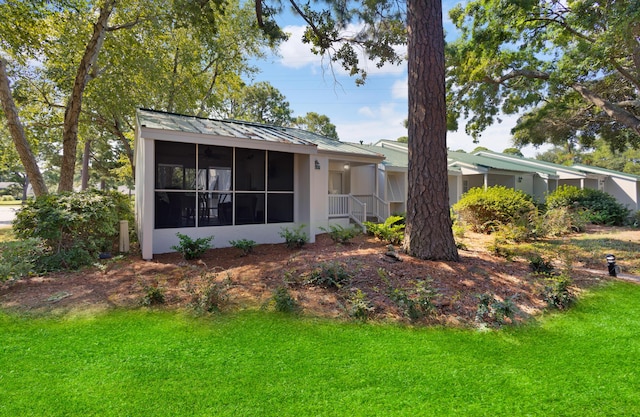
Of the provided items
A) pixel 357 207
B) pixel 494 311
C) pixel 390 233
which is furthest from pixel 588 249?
pixel 357 207

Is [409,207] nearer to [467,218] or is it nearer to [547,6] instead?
[467,218]

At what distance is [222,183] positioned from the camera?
8.56 meters

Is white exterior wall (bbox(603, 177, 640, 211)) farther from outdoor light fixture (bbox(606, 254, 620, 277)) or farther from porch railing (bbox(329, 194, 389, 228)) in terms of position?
outdoor light fixture (bbox(606, 254, 620, 277))

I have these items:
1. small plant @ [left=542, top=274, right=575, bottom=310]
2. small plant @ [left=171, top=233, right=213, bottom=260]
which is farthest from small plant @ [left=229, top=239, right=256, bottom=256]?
small plant @ [left=542, top=274, right=575, bottom=310]

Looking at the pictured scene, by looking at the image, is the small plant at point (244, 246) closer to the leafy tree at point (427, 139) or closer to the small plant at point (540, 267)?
the leafy tree at point (427, 139)

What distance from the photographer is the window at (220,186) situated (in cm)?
779

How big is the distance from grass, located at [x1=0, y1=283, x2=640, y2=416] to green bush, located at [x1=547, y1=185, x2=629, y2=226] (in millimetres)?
13544

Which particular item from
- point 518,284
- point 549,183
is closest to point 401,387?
point 518,284

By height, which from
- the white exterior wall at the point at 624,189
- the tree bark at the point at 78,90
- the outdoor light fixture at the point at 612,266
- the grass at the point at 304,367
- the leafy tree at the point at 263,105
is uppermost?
the leafy tree at the point at 263,105

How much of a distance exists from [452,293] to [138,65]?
1528 cm

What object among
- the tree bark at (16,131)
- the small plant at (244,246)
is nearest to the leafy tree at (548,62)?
the small plant at (244,246)

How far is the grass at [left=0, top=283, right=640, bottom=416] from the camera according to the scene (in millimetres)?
2432

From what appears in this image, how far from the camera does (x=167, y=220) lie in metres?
7.83

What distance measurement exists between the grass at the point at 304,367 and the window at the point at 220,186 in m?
4.16
